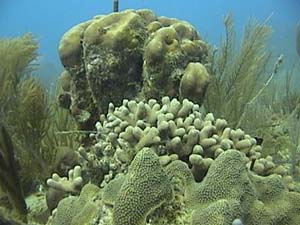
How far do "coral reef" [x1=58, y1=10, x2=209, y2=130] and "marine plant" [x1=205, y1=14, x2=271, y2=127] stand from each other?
99 centimetres

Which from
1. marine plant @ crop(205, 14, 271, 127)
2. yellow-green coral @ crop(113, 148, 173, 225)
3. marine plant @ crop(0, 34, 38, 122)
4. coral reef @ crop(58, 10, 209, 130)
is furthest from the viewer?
marine plant @ crop(205, 14, 271, 127)

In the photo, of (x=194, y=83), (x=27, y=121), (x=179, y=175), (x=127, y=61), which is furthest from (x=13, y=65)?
(x=179, y=175)

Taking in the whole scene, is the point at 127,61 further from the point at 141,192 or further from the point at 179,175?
the point at 141,192

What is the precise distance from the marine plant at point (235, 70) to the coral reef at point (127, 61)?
0.99 meters

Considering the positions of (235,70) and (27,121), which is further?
(235,70)

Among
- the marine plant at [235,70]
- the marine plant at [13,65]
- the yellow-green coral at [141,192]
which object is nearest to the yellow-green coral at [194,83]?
the marine plant at [235,70]

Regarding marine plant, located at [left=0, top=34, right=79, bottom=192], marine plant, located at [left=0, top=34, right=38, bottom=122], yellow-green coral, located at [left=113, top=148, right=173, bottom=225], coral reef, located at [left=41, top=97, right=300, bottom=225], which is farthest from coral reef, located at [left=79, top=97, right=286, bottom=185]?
marine plant, located at [left=0, top=34, right=38, bottom=122]

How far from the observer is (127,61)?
4285 mm

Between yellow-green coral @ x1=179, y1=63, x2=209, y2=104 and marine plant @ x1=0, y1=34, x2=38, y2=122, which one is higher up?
yellow-green coral @ x1=179, y1=63, x2=209, y2=104

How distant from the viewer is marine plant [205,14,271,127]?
5.39 m

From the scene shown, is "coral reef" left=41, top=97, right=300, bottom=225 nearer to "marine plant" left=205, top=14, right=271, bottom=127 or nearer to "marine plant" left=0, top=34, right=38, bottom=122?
"marine plant" left=0, top=34, right=38, bottom=122

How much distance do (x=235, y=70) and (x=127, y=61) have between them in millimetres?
1882

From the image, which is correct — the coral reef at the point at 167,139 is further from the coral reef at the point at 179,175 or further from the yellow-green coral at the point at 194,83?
the yellow-green coral at the point at 194,83

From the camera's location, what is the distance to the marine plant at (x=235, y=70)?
17.7ft
